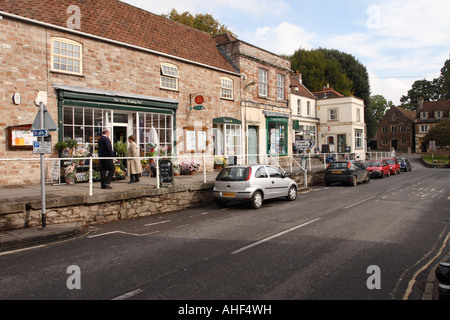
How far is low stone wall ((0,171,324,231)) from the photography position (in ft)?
27.1

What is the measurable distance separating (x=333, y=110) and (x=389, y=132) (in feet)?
155

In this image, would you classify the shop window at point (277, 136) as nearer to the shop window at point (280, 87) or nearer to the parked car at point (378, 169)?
the shop window at point (280, 87)

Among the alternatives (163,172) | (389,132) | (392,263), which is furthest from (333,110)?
(389,132)

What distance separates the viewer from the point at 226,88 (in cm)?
2009

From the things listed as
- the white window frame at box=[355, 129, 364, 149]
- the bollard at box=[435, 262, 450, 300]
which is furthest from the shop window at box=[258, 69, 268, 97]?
the white window frame at box=[355, 129, 364, 149]

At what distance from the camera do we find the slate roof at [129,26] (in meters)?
12.7

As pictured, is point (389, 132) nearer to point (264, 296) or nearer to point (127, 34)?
point (127, 34)

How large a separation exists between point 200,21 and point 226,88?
1559cm

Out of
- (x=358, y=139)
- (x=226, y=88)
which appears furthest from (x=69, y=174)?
(x=358, y=139)

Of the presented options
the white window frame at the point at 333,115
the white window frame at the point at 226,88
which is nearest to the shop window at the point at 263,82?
the white window frame at the point at 226,88

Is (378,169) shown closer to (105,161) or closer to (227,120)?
(227,120)

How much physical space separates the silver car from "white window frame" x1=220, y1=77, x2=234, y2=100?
8.28 m

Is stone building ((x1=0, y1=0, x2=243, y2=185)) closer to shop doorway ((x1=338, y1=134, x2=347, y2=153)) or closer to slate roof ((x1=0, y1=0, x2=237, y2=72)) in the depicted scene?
slate roof ((x1=0, y1=0, x2=237, y2=72))
